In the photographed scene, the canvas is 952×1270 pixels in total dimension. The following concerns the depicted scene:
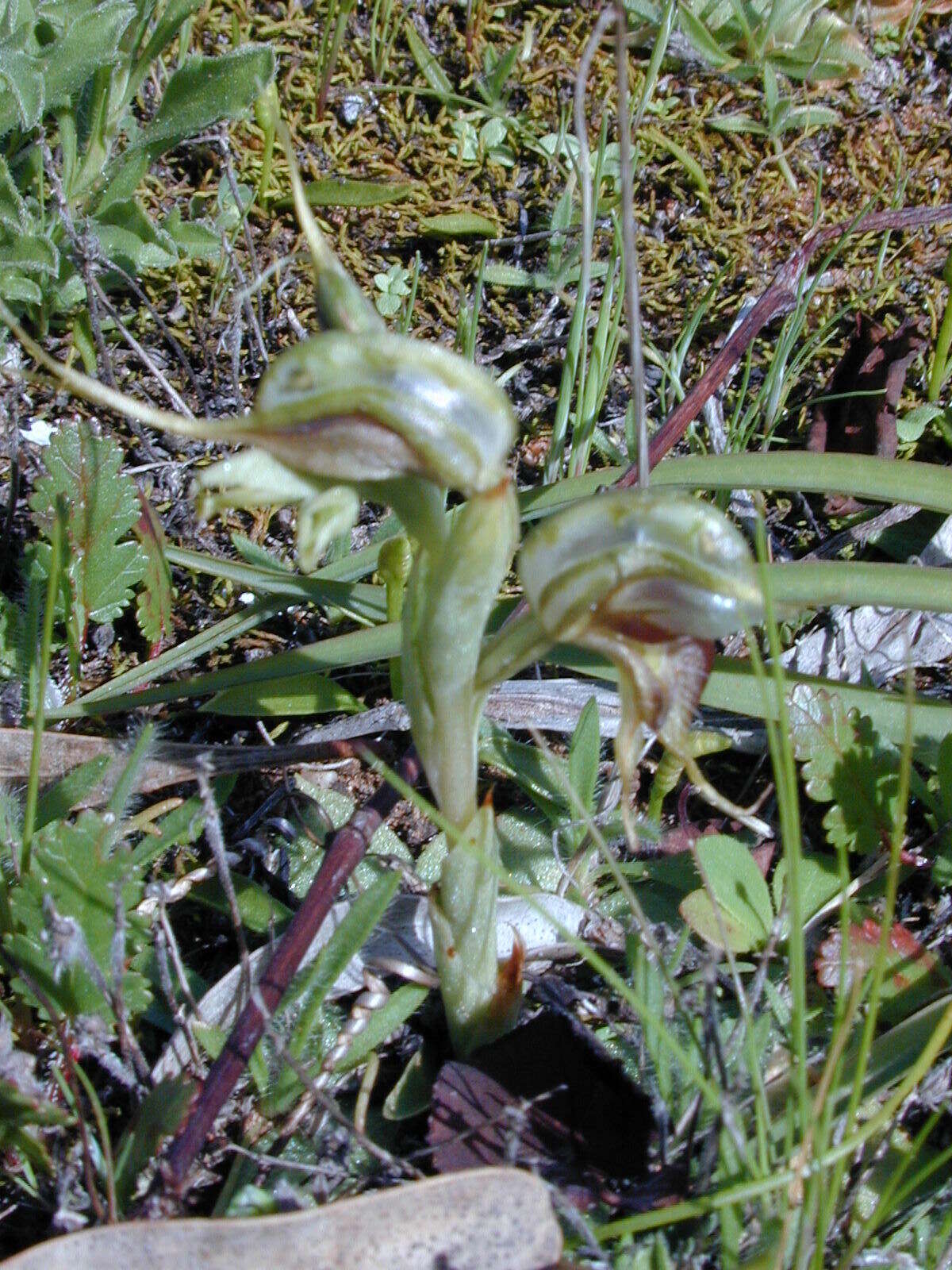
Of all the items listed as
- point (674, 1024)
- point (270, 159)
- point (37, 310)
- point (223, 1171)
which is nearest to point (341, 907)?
point (223, 1171)

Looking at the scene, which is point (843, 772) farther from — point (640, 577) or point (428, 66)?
point (428, 66)

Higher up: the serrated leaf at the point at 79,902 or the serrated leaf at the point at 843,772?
the serrated leaf at the point at 843,772

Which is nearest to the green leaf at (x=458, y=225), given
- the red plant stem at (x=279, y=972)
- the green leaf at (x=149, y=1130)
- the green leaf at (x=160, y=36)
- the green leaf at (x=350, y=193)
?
the green leaf at (x=350, y=193)

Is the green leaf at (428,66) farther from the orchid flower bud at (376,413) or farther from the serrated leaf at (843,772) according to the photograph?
the orchid flower bud at (376,413)

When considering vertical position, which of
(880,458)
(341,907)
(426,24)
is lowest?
(341,907)

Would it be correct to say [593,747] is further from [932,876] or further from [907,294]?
[907,294]
